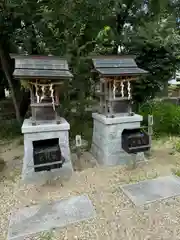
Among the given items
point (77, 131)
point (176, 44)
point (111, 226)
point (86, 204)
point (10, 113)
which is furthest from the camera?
point (10, 113)

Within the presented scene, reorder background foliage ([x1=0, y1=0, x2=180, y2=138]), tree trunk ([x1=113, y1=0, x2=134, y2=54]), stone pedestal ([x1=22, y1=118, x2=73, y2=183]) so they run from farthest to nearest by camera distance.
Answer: tree trunk ([x1=113, y1=0, x2=134, y2=54]) < background foliage ([x1=0, y1=0, x2=180, y2=138]) < stone pedestal ([x1=22, y1=118, x2=73, y2=183])

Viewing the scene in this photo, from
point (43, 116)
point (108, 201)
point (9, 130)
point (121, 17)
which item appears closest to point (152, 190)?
point (108, 201)

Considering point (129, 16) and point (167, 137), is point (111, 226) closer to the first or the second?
point (167, 137)

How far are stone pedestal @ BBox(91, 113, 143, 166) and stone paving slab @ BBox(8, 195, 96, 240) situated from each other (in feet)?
3.98

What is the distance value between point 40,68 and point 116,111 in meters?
1.61

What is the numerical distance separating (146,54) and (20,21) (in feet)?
11.8

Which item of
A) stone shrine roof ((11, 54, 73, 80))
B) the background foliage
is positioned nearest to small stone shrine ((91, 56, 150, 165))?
stone shrine roof ((11, 54, 73, 80))

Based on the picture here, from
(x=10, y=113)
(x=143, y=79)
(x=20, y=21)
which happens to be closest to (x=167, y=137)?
(x=143, y=79)

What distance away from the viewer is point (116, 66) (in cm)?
381

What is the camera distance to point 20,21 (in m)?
5.68

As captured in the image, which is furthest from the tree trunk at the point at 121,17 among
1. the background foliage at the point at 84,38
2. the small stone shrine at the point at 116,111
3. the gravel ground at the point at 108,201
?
the gravel ground at the point at 108,201

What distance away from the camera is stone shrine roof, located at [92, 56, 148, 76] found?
12.0 feet

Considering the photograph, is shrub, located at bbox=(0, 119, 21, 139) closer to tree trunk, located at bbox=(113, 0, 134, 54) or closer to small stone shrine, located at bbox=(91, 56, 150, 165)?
small stone shrine, located at bbox=(91, 56, 150, 165)

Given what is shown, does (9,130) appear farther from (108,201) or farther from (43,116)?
(108,201)
